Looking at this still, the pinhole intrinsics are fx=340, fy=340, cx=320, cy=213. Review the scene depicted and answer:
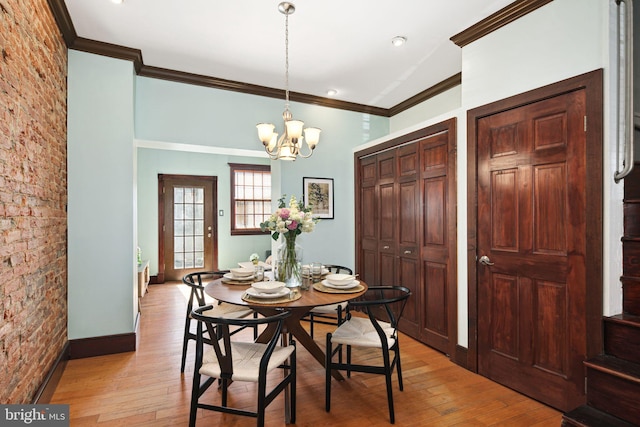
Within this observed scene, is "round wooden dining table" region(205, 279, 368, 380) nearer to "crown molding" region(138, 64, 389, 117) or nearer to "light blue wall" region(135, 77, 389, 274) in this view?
"light blue wall" region(135, 77, 389, 274)

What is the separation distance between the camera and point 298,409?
229 centimetres

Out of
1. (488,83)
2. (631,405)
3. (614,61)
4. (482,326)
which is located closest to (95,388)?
(482,326)

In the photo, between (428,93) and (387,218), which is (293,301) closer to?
(387,218)

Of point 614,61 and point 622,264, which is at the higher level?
point 614,61

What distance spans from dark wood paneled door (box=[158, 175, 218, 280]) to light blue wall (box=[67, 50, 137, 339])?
360 centimetres

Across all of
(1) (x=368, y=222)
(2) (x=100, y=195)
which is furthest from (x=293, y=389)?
(1) (x=368, y=222)

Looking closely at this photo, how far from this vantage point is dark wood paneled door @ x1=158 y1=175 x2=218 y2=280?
6758 mm

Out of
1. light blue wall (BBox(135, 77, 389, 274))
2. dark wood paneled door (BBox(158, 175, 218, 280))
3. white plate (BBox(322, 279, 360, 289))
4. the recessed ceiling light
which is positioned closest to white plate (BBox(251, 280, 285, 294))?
white plate (BBox(322, 279, 360, 289))

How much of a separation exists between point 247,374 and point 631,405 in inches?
74.0

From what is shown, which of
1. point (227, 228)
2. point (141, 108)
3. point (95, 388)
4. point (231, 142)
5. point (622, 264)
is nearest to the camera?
point (622, 264)

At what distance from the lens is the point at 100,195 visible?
3186 millimetres

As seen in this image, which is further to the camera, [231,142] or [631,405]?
[231,142]

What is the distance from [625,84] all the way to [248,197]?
21.4 feet

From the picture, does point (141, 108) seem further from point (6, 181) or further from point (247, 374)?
point (247, 374)
